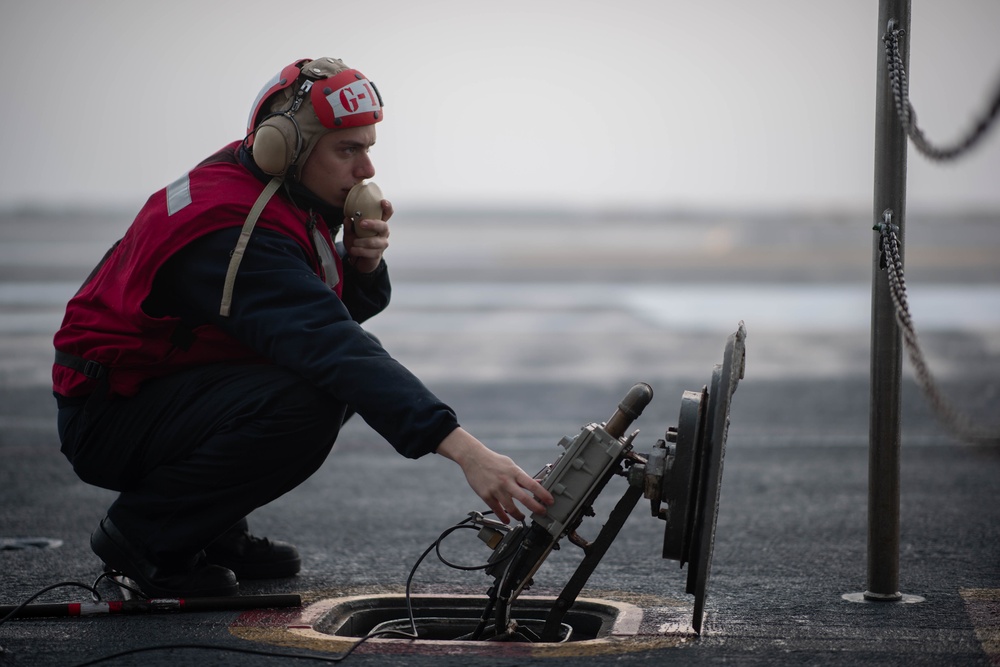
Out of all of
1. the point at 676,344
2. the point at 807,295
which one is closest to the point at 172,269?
the point at 676,344

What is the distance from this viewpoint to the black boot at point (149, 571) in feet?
9.51

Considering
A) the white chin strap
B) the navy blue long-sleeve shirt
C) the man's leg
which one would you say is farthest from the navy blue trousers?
the white chin strap

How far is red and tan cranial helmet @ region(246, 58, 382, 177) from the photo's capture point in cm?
281

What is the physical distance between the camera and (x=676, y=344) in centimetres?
937

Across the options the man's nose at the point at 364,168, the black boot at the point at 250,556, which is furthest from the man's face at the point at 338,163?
the black boot at the point at 250,556

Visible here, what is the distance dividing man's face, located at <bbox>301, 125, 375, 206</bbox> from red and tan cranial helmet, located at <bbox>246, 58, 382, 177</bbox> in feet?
0.10

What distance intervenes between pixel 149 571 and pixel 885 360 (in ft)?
6.44

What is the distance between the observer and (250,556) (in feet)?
10.6

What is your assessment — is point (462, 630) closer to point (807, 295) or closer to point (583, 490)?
point (583, 490)

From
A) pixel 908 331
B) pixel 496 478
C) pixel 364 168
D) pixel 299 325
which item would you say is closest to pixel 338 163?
pixel 364 168

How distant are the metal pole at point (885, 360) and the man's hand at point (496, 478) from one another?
3.07 ft

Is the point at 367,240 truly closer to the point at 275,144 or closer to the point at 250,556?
the point at 275,144

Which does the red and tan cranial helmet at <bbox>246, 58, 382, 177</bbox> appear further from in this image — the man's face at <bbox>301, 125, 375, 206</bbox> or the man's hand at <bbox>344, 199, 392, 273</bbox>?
the man's hand at <bbox>344, 199, 392, 273</bbox>

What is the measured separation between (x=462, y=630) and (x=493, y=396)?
424cm
